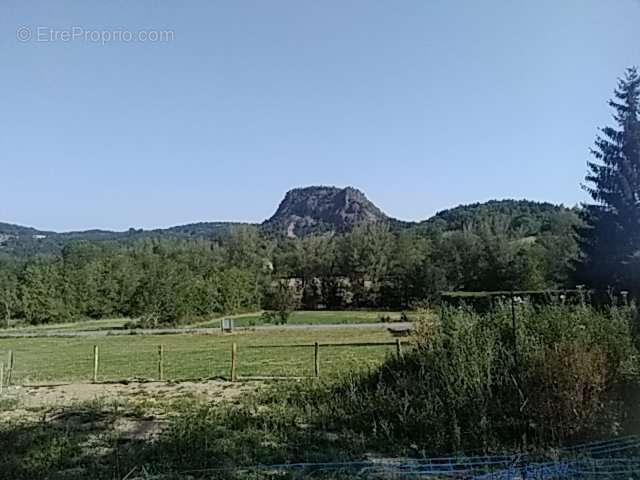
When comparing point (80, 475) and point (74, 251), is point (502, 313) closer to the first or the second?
point (80, 475)

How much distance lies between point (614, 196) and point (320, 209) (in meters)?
76.9

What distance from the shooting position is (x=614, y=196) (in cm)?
1784

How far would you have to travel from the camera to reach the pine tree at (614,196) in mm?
16750

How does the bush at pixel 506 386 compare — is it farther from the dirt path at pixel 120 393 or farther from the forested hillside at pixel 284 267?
the forested hillside at pixel 284 267

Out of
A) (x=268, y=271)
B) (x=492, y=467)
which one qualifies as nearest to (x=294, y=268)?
(x=268, y=271)

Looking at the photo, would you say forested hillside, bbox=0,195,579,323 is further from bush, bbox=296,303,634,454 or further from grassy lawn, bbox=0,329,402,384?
bush, bbox=296,303,634,454

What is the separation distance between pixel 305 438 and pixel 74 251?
4133 centimetres

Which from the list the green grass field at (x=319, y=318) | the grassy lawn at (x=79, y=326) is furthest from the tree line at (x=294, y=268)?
the green grass field at (x=319, y=318)

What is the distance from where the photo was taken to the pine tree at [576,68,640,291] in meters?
16.8

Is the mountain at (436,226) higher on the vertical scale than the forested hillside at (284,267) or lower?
higher

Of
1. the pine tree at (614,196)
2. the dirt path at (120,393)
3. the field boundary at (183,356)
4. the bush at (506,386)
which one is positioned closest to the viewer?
the bush at (506,386)

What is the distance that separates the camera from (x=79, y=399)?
9.52 m

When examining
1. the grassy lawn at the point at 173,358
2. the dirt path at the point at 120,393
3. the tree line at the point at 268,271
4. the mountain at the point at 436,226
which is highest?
the mountain at the point at 436,226

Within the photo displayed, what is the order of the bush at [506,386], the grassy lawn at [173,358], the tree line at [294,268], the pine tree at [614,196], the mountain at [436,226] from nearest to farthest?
the bush at [506,386], the grassy lawn at [173,358], the pine tree at [614,196], the tree line at [294,268], the mountain at [436,226]
